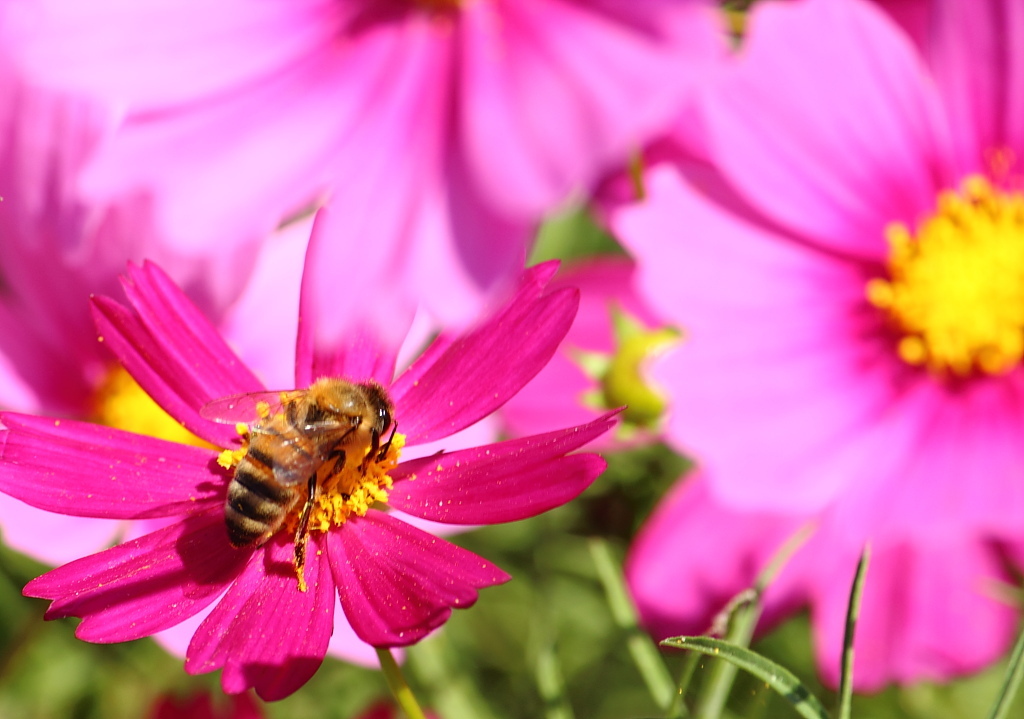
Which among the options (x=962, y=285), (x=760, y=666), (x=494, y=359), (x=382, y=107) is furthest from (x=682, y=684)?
(x=962, y=285)

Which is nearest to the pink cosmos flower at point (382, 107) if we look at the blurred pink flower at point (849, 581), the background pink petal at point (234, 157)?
the background pink petal at point (234, 157)

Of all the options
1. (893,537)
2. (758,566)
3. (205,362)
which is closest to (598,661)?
(758,566)

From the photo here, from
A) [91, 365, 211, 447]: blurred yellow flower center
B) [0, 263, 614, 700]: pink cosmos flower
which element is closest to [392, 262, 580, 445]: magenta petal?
[0, 263, 614, 700]: pink cosmos flower

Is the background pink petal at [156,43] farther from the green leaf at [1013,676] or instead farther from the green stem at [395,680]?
the green leaf at [1013,676]

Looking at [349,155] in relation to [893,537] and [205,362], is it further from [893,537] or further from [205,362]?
[893,537]

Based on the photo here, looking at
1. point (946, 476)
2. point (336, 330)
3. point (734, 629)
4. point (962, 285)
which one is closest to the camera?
point (336, 330)

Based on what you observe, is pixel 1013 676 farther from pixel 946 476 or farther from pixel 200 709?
pixel 200 709
